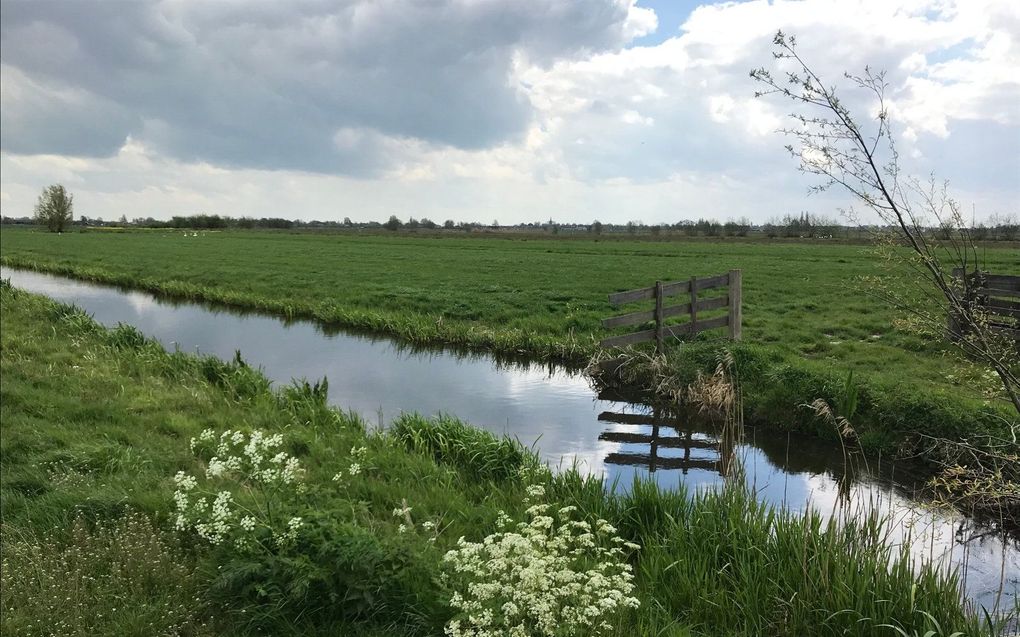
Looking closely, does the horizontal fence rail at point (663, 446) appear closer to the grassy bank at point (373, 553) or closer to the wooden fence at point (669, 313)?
the wooden fence at point (669, 313)

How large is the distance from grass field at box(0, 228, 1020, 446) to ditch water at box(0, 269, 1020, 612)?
2.90 feet

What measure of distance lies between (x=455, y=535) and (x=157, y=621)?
93.3 inches

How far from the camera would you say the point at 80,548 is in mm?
4949

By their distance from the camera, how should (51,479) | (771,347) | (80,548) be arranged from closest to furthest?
(80,548) < (51,479) < (771,347)

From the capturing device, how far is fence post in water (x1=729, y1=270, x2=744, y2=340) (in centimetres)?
1361

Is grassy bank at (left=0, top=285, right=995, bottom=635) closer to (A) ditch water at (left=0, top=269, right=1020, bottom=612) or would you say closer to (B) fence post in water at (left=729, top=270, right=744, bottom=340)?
(A) ditch water at (left=0, top=269, right=1020, bottom=612)

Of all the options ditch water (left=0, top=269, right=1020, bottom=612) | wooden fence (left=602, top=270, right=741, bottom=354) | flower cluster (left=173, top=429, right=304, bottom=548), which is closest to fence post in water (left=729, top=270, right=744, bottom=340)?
wooden fence (left=602, top=270, right=741, bottom=354)

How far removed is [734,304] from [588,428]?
490 cm

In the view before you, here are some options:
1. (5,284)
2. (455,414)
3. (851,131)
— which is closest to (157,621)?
(851,131)

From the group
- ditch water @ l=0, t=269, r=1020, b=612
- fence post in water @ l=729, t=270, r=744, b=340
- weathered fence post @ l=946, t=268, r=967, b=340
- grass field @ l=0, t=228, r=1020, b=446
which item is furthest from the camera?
fence post in water @ l=729, t=270, r=744, b=340

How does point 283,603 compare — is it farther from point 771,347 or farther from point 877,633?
point 771,347

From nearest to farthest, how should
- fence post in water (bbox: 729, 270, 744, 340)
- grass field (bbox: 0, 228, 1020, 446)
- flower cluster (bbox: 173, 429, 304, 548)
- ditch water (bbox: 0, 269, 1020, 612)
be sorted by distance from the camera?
flower cluster (bbox: 173, 429, 304, 548)
ditch water (bbox: 0, 269, 1020, 612)
grass field (bbox: 0, 228, 1020, 446)
fence post in water (bbox: 729, 270, 744, 340)

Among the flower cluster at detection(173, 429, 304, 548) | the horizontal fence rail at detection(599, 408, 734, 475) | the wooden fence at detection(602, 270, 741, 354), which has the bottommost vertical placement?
the horizontal fence rail at detection(599, 408, 734, 475)

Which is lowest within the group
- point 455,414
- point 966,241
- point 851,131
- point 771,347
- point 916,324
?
point 455,414
